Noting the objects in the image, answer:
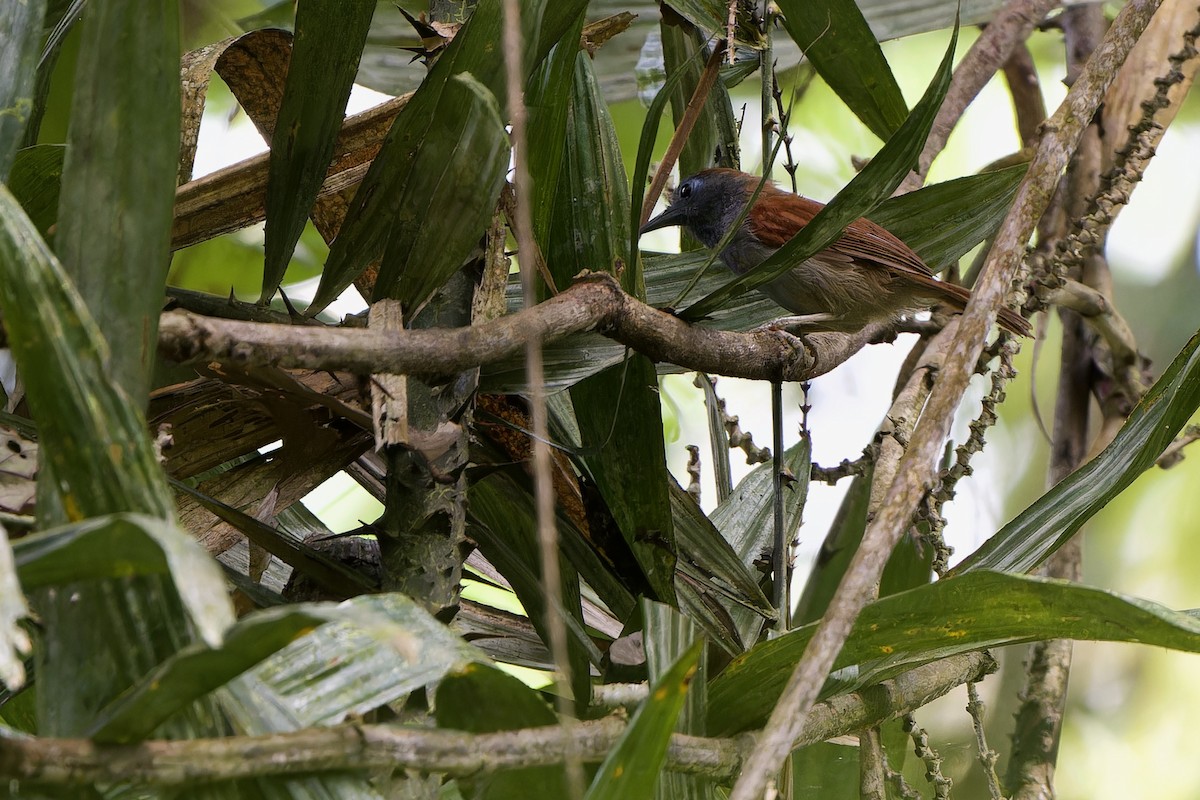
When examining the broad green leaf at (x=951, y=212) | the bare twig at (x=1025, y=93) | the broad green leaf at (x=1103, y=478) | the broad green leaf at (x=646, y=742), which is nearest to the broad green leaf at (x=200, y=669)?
the broad green leaf at (x=646, y=742)

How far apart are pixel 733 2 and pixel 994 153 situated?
2204 mm

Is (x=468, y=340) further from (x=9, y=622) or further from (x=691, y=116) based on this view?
(x=691, y=116)

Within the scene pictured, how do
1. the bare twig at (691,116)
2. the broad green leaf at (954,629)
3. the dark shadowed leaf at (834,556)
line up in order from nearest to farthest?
the broad green leaf at (954,629)
the bare twig at (691,116)
the dark shadowed leaf at (834,556)

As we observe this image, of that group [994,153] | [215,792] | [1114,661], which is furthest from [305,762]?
[994,153]

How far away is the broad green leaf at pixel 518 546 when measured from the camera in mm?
1273

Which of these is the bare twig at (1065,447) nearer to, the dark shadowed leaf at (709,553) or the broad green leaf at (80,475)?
the dark shadowed leaf at (709,553)

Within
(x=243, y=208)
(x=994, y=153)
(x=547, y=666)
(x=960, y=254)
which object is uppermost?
(x=994, y=153)

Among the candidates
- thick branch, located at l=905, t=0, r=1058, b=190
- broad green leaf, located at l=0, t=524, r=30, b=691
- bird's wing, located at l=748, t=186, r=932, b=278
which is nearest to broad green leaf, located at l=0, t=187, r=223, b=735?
broad green leaf, located at l=0, t=524, r=30, b=691

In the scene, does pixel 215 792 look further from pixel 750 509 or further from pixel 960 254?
pixel 960 254

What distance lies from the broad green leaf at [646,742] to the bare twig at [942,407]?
0.06 meters

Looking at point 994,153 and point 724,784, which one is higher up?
point 994,153

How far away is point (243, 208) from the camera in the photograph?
1.23m

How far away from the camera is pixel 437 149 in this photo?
3.33 feet

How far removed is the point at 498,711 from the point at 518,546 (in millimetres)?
550
